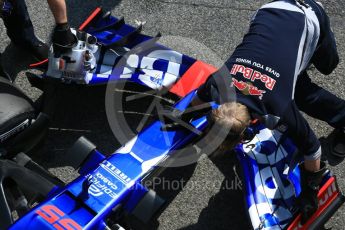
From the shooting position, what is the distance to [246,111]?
106 inches

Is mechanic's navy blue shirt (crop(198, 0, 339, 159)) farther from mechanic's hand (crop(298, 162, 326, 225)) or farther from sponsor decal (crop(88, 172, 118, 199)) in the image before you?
sponsor decal (crop(88, 172, 118, 199))

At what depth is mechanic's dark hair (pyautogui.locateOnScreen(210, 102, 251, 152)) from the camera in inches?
105

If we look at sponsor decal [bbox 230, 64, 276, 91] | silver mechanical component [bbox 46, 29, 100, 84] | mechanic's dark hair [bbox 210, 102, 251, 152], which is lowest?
silver mechanical component [bbox 46, 29, 100, 84]

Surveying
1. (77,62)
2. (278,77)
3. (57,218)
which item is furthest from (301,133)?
(77,62)

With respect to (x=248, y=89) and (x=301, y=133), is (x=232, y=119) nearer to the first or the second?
(x=248, y=89)

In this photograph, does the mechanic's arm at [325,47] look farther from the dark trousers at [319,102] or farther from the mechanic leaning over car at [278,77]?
the dark trousers at [319,102]

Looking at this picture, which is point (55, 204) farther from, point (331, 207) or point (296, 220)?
A: point (331, 207)

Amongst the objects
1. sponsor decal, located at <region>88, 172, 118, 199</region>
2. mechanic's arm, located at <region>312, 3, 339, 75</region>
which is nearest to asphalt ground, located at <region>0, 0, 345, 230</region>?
sponsor decal, located at <region>88, 172, 118, 199</region>

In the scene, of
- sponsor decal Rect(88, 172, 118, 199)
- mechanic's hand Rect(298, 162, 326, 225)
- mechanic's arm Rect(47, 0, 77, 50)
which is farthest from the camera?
mechanic's arm Rect(47, 0, 77, 50)

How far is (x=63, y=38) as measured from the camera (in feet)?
11.6

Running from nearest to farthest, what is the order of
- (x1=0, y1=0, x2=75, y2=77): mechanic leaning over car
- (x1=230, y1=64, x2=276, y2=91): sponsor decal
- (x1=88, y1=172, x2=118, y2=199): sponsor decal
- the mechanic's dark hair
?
the mechanic's dark hair < (x1=230, y1=64, x2=276, y2=91): sponsor decal < (x1=88, y1=172, x2=118, y2=199): sponsor decal < (x1=0, y1=0, x2=75, y2=77): mechanic leaning over car

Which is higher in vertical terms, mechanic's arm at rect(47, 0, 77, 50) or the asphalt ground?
mechanic's arm at rect(47, 0, 77, 50)

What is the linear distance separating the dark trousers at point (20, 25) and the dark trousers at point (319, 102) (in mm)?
2089

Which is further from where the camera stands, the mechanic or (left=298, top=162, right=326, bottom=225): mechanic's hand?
the mechanic
